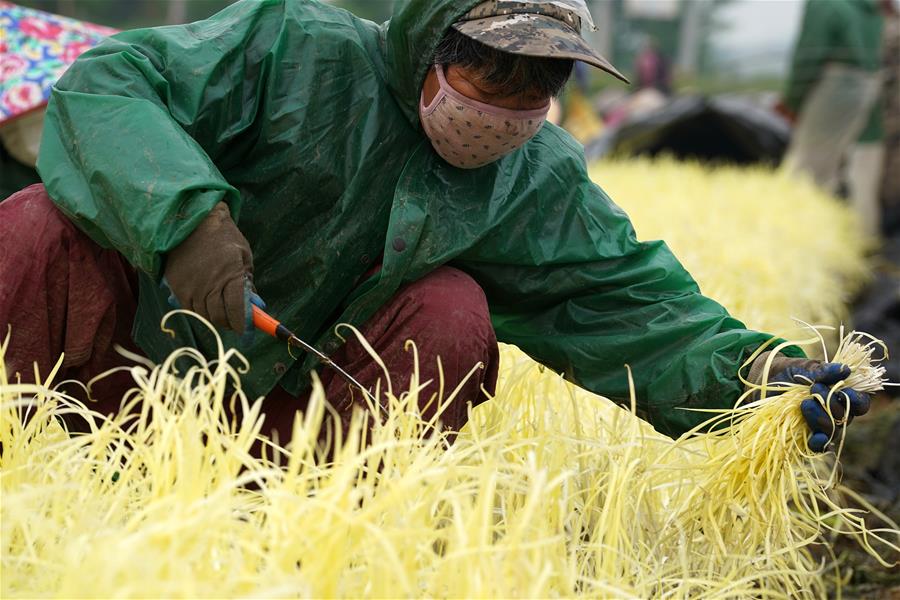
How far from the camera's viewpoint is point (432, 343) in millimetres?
1861

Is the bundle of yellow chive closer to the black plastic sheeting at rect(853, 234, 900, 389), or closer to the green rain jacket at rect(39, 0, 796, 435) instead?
the green rain jacket at rect(39, 0, 796, 435)

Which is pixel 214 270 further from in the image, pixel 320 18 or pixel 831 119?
pixel 831 119

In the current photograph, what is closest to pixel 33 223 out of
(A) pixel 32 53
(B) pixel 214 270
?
(B) pixel 214 270

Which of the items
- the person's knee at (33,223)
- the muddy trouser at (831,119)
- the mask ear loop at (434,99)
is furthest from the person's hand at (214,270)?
the muddy trouser at (831,119)

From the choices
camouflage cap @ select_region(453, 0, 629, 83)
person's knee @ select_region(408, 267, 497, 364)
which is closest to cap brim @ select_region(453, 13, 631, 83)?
camouflage cap @ select_region(453, 0, 629, 83)

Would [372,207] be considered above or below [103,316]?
above

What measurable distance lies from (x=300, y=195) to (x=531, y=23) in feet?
1.73

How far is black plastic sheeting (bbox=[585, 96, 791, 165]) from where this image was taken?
25.7 ft

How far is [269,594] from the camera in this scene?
110 centimetres

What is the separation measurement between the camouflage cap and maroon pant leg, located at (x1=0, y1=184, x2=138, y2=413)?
30.0 inches

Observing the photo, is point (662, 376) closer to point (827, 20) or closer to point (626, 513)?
point (626, 513)

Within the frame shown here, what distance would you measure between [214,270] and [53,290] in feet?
1.41

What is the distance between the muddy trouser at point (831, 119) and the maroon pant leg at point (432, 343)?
19.6 feet

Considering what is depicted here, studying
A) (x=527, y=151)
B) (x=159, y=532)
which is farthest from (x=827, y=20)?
(x=159, y=532)
